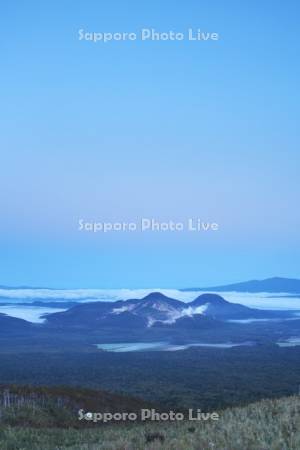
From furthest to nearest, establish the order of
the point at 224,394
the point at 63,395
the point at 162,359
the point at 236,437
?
the point at 162,359 → the point at 224,394 → the point at 63,395 → the point at 236,437

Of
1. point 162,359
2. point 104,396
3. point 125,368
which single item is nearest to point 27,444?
point 104,396

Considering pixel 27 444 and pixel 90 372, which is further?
pixel 90 372

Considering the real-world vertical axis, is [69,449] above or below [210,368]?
above

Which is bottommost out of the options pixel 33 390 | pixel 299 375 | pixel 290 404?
pixel 299 375

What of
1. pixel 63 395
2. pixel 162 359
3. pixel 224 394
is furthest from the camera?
pixel 162 359

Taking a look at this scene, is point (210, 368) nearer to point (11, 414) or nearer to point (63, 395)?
point (63, 395)

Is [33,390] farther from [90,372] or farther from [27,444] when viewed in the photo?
[90,372]

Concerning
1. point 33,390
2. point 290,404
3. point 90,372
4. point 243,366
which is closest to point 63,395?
point 33,390

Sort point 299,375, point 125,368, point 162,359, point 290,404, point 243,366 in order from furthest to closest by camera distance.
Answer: point 162,359
point 243,366
point 125,368
point 299,375
point 290,404

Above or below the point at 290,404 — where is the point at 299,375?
below
